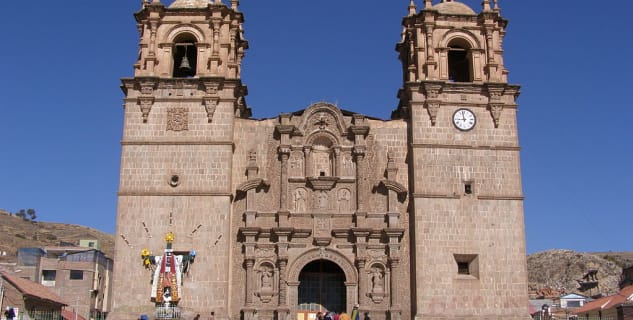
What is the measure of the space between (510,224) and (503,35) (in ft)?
27.3

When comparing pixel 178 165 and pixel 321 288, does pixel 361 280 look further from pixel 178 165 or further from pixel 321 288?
pixel 178 165

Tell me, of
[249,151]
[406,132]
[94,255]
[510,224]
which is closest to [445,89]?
[406,132]

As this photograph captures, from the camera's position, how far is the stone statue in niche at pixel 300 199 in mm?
29583

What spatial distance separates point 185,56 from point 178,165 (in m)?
5.33

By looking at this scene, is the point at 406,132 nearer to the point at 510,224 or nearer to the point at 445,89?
the point at 445,89

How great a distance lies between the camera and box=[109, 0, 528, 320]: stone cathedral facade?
92.3 ft

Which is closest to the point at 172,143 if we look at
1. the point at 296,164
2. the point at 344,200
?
the point at 296,164

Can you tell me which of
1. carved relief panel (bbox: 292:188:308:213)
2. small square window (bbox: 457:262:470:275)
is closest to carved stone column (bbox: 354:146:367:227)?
carved relief panel (bbox: 292:188:308:213)

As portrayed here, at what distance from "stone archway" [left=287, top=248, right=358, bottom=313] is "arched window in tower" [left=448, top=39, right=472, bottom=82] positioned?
32.9ft

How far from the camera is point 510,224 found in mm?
29078

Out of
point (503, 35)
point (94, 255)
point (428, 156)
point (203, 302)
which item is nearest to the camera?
point (203, 302)

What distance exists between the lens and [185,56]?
31859mm

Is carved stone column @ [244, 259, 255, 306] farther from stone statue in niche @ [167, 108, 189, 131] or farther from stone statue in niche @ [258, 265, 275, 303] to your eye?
stone statue in niche @ [167, 108, 189, 131]

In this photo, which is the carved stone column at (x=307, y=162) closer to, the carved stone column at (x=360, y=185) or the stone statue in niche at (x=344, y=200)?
the stone statue in niche at (x=344, y=200)
